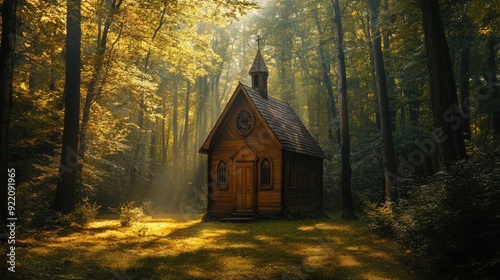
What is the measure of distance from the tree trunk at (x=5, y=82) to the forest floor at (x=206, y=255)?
1816mm

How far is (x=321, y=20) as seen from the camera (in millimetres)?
34219

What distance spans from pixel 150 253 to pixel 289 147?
457 inches

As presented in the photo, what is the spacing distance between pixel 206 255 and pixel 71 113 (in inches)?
364

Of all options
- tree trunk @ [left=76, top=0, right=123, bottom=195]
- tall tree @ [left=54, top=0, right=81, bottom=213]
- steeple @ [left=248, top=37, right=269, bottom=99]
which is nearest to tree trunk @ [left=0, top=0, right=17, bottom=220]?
tall tree @ [left=54, top=0, right=81, bottom=213]

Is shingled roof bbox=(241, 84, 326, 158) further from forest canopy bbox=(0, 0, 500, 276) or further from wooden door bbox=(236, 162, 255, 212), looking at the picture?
forest canopy bbox=(0, 0, 500, 276)

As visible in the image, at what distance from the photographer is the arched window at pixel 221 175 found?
21203 mm

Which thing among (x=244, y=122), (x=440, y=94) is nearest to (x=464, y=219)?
(x=440, y=94)

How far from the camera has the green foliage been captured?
710 centimetres

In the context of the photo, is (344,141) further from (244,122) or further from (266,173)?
(244,122)

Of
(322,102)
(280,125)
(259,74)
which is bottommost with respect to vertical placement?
(280,125)

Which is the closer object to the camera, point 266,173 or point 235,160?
A: point 266,173

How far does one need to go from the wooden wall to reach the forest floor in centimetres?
485

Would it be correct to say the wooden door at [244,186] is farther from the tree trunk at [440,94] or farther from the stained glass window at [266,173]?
the tree trunk at [440,94]

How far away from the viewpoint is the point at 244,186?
2055 cm
